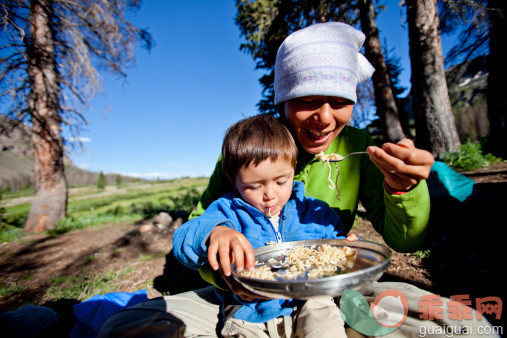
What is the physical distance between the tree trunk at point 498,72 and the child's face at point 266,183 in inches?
325

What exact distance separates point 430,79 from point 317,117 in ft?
21.9

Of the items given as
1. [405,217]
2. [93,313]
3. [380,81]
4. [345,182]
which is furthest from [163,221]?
[380,81]

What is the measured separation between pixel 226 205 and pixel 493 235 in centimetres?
361

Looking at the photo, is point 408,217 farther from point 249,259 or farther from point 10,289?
point 10,289

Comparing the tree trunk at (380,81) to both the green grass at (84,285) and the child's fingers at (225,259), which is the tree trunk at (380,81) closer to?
the child's fingers at (225,259)

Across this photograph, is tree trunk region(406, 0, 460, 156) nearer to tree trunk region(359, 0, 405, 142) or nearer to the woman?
tree trunk region(359, 0, 405, 142)

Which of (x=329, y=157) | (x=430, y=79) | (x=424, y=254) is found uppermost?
(x=430, y=79)

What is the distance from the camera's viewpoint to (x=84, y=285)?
3.71 meters

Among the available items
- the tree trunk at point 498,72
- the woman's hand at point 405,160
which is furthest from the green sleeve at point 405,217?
the tree trunk at point 498,72

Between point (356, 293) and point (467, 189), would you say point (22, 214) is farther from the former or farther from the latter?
point (467, 189)

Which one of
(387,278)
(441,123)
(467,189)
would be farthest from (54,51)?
(441,123)

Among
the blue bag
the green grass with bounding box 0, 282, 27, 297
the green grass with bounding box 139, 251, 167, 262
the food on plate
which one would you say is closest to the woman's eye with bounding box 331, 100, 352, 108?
the food on plate

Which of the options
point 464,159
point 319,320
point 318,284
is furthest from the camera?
point 464,159

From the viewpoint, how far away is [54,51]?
7.44 metres
